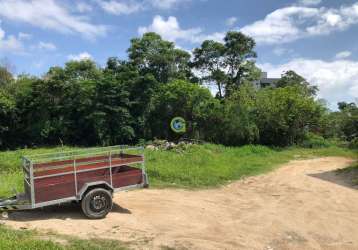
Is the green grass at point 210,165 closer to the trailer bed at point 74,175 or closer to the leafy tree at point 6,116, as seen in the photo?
the trailer bed at point 74,175

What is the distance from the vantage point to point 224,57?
31922mm

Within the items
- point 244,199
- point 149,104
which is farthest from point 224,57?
point 244,199

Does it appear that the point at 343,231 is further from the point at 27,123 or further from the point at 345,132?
the point at 27,123

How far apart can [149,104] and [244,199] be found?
18.1m

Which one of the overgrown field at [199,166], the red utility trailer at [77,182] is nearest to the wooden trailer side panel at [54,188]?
the red utility trailer at [77,182]

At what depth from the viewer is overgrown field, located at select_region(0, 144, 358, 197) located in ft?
36.3

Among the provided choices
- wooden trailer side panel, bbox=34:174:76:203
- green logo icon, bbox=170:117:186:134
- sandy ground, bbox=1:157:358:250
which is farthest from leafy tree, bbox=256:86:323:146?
wooden trailer side panel, bbox=34:174:76:203

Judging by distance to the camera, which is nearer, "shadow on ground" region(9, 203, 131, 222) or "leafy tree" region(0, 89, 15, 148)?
"shadow on ground" region(9, 203, 131, 222)

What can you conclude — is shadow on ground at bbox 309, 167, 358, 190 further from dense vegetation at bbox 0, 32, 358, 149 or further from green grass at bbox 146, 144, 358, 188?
dense vegetation at bbox 0, 32, 358, 149

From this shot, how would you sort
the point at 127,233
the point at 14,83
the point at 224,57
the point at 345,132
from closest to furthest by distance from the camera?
the point at 127,233, the point at 345,132, the point at 14,83, the point at 224,57

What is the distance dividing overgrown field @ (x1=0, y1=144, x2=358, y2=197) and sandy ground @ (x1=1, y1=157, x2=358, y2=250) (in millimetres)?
1168

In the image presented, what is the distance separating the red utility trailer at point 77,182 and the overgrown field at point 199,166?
250 cm

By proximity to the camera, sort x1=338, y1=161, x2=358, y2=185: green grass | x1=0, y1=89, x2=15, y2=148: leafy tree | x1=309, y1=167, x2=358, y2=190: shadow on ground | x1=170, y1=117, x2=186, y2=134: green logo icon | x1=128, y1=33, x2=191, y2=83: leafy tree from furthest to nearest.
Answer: x1=128, y1=33, x2=191, y2=83: leafy tree < x1=0, y1=89, x2=15, y2=148: leafy tree < x1=170, y1=117, x2=186, y2=134: green logo icon < x1=338, y1=161, x2=358, y2=185: green grass < x1=309, y1=167, x2=358, y2=190: shadow on ground

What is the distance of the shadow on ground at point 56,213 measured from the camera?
707 centimetres
